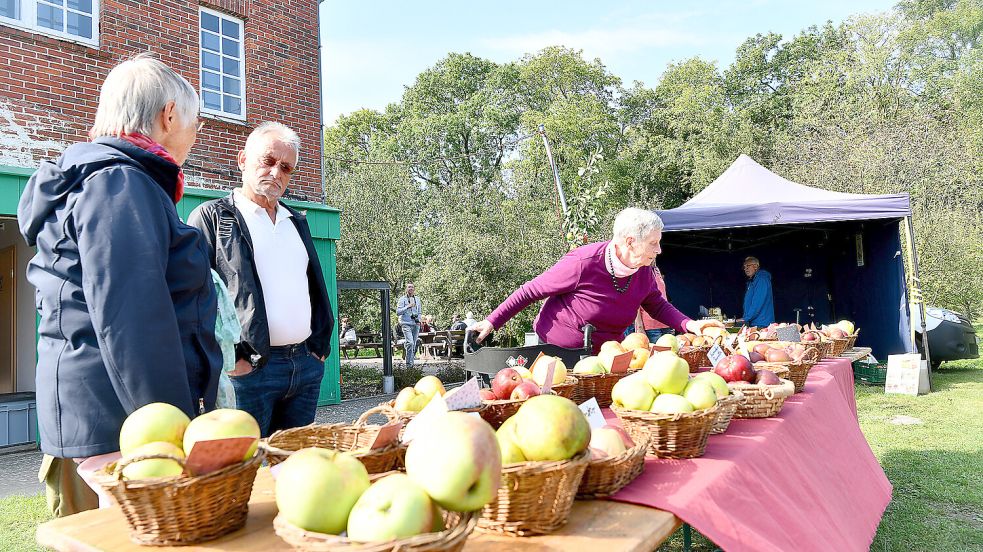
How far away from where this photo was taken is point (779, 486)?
178cm

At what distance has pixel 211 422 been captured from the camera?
1.13 m

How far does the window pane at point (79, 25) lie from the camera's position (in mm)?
6828

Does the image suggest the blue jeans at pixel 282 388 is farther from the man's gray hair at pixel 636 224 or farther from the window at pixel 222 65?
the window at pixel 222 65

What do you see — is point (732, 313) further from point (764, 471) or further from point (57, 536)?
point (57, 536)

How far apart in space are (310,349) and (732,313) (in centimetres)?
1033

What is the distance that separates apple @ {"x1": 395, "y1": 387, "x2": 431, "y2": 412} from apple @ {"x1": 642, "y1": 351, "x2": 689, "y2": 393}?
0.64m

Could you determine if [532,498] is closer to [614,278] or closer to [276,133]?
[276,133]

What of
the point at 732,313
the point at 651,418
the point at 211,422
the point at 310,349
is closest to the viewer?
the point at 211,422

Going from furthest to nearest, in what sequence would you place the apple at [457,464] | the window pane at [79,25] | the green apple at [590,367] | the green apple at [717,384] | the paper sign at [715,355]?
1. the window pane at [79,25]
2. the paper sign at [715,355]
3. the green apple at [590,367]
4. the green apple at [717,384]
5. the apple at [457,464]

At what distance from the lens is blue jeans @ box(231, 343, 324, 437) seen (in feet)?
7.88

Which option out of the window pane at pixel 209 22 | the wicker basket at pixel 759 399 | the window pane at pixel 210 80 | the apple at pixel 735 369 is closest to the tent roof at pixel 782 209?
the window pane at pixel 210 80

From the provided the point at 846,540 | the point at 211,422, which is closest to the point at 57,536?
the point at 211,422

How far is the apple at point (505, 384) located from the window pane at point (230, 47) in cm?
784

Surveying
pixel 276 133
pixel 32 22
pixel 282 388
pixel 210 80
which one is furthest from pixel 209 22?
pixel 282 388
